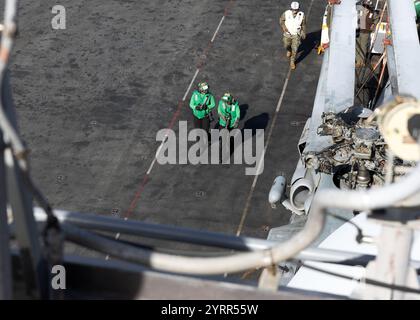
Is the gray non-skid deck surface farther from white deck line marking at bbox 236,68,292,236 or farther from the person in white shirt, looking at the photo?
the person in white shirt

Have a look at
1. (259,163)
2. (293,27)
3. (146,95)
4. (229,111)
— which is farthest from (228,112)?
(293,27)

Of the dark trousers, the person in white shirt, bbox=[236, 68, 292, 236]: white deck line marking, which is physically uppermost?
the person in white shirt

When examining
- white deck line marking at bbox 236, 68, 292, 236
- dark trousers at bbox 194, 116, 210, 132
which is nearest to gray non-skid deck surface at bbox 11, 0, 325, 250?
white deck line marking at bbox 236, 68, 292, 236

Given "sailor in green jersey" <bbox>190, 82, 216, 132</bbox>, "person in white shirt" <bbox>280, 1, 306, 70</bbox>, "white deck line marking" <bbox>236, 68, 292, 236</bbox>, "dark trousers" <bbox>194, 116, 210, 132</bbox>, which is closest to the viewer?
"white deck line marking" <bbox>236, 68, 292, 236</bbox>

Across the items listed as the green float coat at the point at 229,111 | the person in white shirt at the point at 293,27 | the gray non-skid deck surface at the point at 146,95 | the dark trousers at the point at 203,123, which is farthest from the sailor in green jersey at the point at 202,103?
the person in white shirt at the point at 293,27
